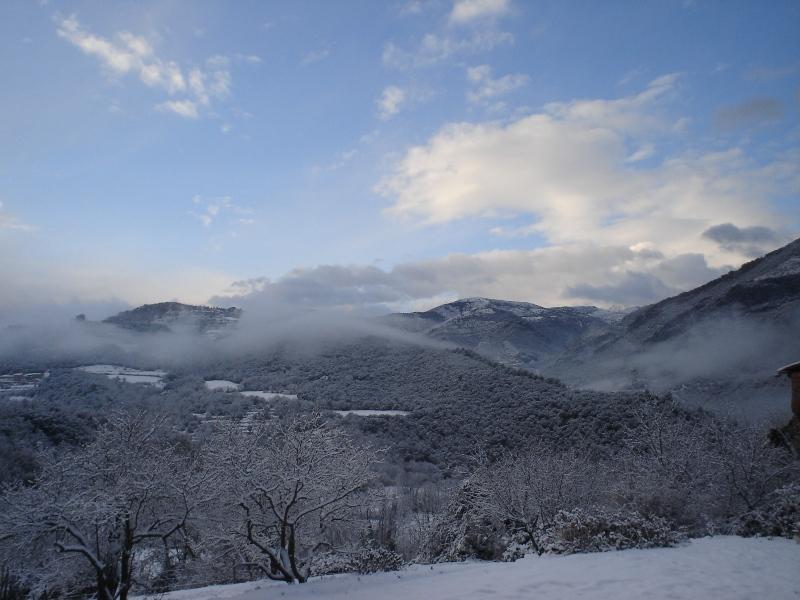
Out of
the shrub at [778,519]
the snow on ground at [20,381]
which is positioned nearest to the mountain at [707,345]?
the shrub at [778,519]

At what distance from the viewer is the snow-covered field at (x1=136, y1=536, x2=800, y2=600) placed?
875 cm

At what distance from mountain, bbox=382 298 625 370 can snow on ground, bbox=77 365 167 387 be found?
6827cm

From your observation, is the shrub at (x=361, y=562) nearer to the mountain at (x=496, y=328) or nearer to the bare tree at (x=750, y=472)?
the bare tree at (x=750, y=472)

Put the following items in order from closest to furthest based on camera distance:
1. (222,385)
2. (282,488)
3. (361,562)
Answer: (282,488)
(361,562)
(222,385)

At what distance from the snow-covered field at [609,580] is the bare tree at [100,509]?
98.7 inches

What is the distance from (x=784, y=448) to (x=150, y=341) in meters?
139

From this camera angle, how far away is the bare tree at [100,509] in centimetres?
1140

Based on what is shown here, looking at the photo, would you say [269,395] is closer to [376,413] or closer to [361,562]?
[376,413]

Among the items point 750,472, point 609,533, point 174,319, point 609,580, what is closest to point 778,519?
point 609,533

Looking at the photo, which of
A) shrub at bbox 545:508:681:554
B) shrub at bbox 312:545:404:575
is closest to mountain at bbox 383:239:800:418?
shrub at bbox 545:508:681:554

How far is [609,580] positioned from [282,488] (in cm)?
901

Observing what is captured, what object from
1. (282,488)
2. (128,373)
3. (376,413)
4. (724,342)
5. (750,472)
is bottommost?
(376,413)

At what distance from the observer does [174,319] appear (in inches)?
5969

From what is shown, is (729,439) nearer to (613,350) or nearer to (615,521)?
(615,521)
